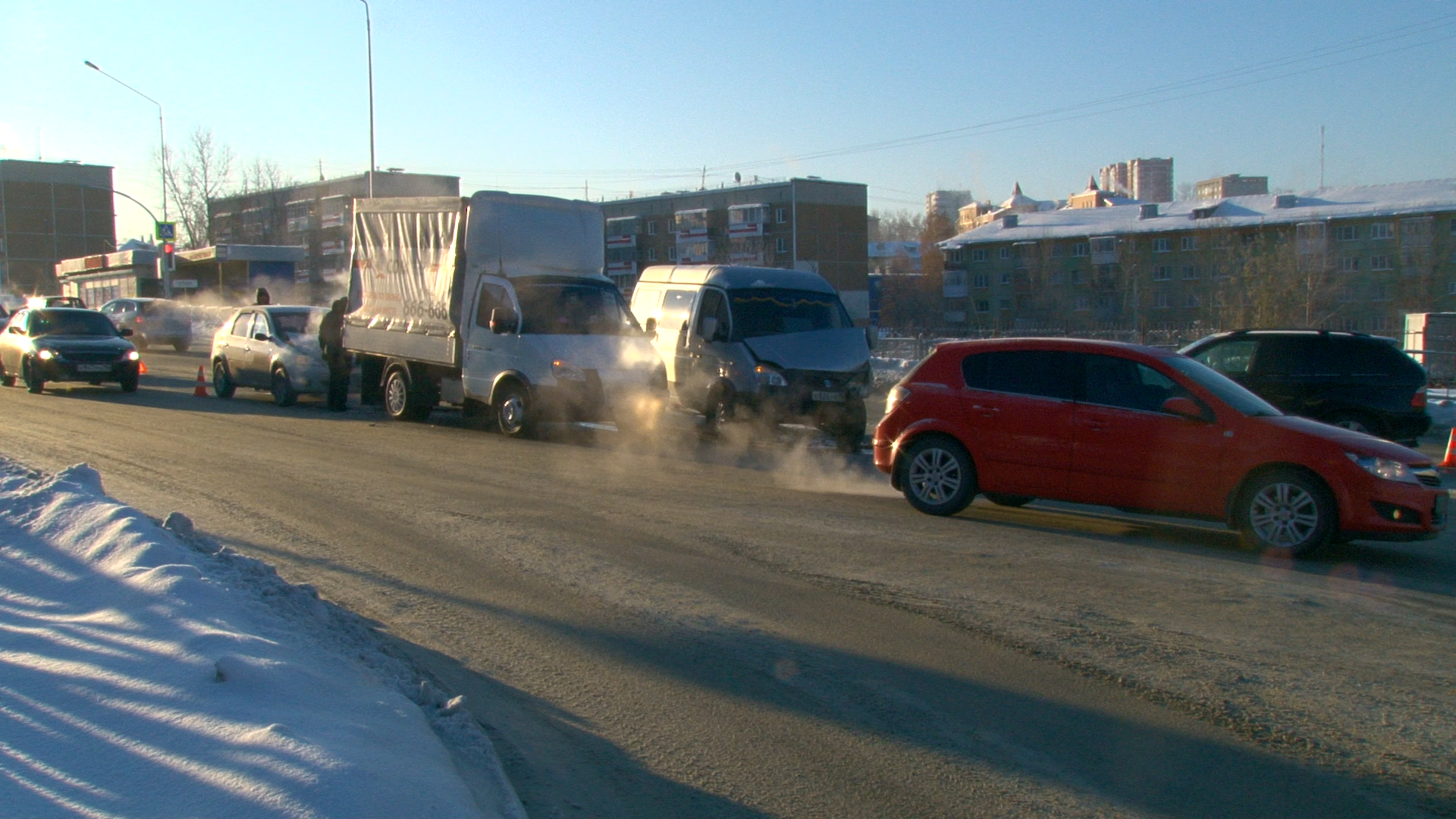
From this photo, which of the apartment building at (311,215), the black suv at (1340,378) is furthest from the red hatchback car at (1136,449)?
the apartment building at (311,215)

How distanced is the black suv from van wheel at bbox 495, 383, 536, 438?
847 centimetres

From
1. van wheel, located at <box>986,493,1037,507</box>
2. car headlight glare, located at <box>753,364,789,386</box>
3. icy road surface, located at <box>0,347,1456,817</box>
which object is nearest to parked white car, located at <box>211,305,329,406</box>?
icy road surface, located at <box>0,347,1456,817</box>

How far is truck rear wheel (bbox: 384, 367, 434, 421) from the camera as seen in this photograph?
53.8ft

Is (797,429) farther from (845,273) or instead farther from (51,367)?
(845,273)

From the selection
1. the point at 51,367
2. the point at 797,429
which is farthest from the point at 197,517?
the point at 51,367

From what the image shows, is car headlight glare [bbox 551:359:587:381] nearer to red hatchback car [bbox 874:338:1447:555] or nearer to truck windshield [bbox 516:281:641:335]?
truck windshield [bbox 516:281:641:335]

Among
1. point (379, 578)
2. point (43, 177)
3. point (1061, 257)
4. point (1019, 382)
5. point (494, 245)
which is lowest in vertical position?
point (379, 578)

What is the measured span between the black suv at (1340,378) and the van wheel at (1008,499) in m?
4.66

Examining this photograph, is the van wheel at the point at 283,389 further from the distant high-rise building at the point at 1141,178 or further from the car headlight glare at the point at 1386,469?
the distant high-rise building at the point at 1141,178

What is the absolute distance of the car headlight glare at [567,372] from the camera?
46.9 ft

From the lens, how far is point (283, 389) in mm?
18672

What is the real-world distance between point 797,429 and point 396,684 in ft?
37.6

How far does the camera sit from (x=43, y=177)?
104 m

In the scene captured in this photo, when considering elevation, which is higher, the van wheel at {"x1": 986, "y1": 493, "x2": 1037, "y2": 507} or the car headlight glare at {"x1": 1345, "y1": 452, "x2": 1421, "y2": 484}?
the car headlight glare at {"x1": 1345, "y1": 452, "x2": 1421, "y2": 484}
